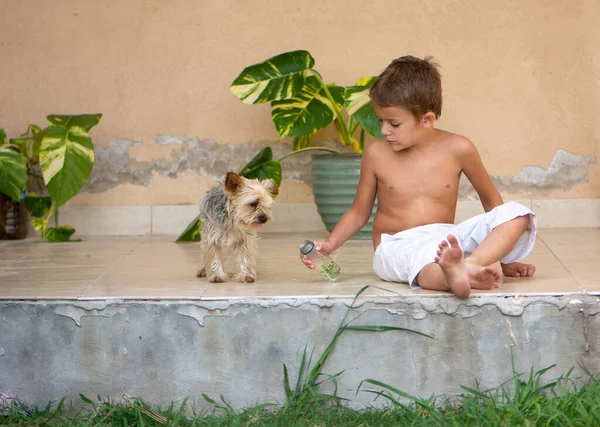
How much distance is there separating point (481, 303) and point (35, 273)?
74.0 inches

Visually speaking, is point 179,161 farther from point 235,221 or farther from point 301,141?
point 235,221

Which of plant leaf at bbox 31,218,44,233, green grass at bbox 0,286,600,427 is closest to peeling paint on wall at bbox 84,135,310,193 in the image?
plant leaf at bbox 31,218,44,233

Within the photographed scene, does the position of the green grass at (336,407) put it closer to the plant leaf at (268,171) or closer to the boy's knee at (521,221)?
the boy's knee at (521,221)

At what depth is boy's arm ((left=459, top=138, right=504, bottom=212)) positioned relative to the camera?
3.31 metres

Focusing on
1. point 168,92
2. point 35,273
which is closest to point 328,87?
point 168,92

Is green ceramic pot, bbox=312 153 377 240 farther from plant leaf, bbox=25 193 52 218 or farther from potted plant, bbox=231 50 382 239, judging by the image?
plant leaf, bbox=25 193 52 218

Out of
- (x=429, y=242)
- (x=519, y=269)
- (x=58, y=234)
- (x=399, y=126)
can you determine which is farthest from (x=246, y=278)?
(x=58, y=234)

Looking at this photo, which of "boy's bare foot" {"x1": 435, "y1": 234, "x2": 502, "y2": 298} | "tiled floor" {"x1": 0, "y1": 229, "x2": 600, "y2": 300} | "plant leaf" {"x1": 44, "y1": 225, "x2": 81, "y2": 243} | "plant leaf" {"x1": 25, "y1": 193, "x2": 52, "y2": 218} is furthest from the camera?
"plant leaf" {"x1": 25, "y1": 193, "x2": 52, "y2": 218}

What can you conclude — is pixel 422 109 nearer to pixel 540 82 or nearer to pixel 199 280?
pixel 199 280

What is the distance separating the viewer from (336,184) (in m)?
4.71

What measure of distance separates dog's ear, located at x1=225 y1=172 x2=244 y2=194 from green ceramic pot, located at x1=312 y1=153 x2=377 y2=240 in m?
1.59

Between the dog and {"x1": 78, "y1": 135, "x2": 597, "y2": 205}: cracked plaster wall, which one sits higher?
{"x1": 78, "y1": 135, "x2": 597, "y2": 205}: cracked plaster wall

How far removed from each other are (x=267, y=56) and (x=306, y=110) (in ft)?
Answer: 1.74

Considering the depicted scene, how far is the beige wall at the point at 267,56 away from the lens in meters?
4.94
